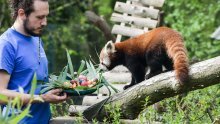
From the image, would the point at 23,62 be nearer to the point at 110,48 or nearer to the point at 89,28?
the point at 110,48

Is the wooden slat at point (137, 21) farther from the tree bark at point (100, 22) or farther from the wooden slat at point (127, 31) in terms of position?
the tree bark at point (100, 22)

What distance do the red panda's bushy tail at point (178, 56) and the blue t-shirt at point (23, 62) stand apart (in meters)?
0.97

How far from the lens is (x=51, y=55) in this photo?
33.7 ft

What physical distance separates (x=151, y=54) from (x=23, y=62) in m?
1.76

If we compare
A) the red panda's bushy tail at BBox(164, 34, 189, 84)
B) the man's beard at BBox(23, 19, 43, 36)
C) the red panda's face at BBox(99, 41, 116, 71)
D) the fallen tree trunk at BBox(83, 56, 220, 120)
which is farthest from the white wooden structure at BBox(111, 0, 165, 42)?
the man's beard at BBox(23, 19, 43, 36)

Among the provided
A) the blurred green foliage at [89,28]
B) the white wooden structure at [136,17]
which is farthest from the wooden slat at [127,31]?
the blurred green foliage at [89,28]

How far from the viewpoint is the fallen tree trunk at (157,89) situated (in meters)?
3.62

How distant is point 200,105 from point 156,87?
2.09ft

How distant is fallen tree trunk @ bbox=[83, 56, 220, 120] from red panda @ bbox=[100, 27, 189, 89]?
0.26 ft

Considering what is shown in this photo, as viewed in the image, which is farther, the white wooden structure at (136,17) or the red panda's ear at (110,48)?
the white wooden structure at (136,17)

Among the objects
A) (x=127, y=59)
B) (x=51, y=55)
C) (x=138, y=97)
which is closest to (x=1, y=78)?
(x=138, y=97)

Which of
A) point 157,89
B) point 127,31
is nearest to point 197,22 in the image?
point 127,31

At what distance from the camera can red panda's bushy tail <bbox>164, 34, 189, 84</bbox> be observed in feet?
12.0

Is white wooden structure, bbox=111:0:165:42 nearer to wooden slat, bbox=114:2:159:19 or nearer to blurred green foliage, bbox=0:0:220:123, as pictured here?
wooden slat, bbox=114:2:159:19
